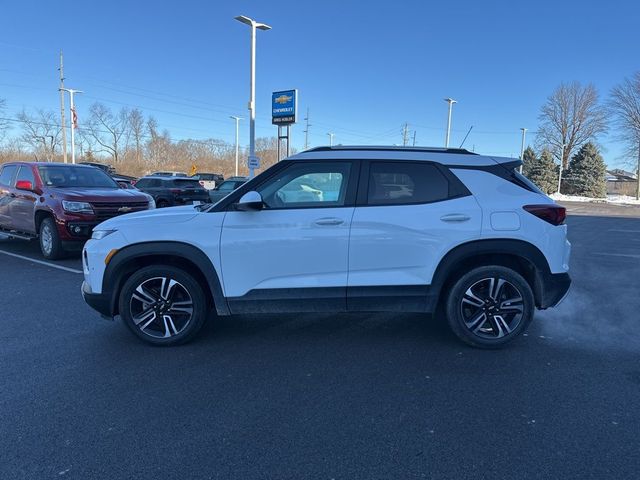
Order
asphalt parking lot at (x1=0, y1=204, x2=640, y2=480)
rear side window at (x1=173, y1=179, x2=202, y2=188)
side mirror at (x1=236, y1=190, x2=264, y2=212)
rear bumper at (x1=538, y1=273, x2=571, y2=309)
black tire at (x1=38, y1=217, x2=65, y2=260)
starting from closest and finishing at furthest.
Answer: asphalt parking lot at (x1=0, y1=204, x2=640, y2=480)
side mirror at (x1=236, y1=190, x2=264, y2=212)
rear bumper at (x1=538, y1=273, x2=571, y2=309)
black tire at (x1=38, y1=217, x2=65, y2=260)
rear side window at (x1=173, y1=179, x2=202, y2=188)

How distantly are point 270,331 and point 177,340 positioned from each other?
952 millimetres

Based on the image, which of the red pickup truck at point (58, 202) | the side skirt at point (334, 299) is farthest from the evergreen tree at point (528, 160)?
the side skirt at point (334, 299)

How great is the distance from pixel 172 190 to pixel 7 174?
7710 millimetres

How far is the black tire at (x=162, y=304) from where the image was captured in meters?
4.16

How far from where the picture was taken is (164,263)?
168 inches

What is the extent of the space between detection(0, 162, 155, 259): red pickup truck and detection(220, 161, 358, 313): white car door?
17.6ft

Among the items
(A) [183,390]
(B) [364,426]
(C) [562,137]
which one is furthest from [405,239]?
(C) [562,137]

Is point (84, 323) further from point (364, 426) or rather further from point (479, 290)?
point (479, 290)

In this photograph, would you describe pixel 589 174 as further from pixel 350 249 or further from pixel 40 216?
pixel 350 249

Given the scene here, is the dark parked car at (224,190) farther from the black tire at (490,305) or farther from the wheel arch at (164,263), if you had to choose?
the black tire at (490,305)

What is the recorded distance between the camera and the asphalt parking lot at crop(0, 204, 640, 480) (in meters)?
2.60

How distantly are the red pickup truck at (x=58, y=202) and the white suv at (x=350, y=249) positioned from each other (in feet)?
14.9

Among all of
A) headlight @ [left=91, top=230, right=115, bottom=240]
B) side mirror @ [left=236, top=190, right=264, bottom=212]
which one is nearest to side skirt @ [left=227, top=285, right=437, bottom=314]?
side mirror @ [left=236, top=190, right=264, bottom=212]

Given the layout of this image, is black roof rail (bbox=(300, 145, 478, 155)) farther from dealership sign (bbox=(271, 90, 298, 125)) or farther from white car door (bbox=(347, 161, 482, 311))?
dealership sign (bbox=(271, 90, 298, 125))
